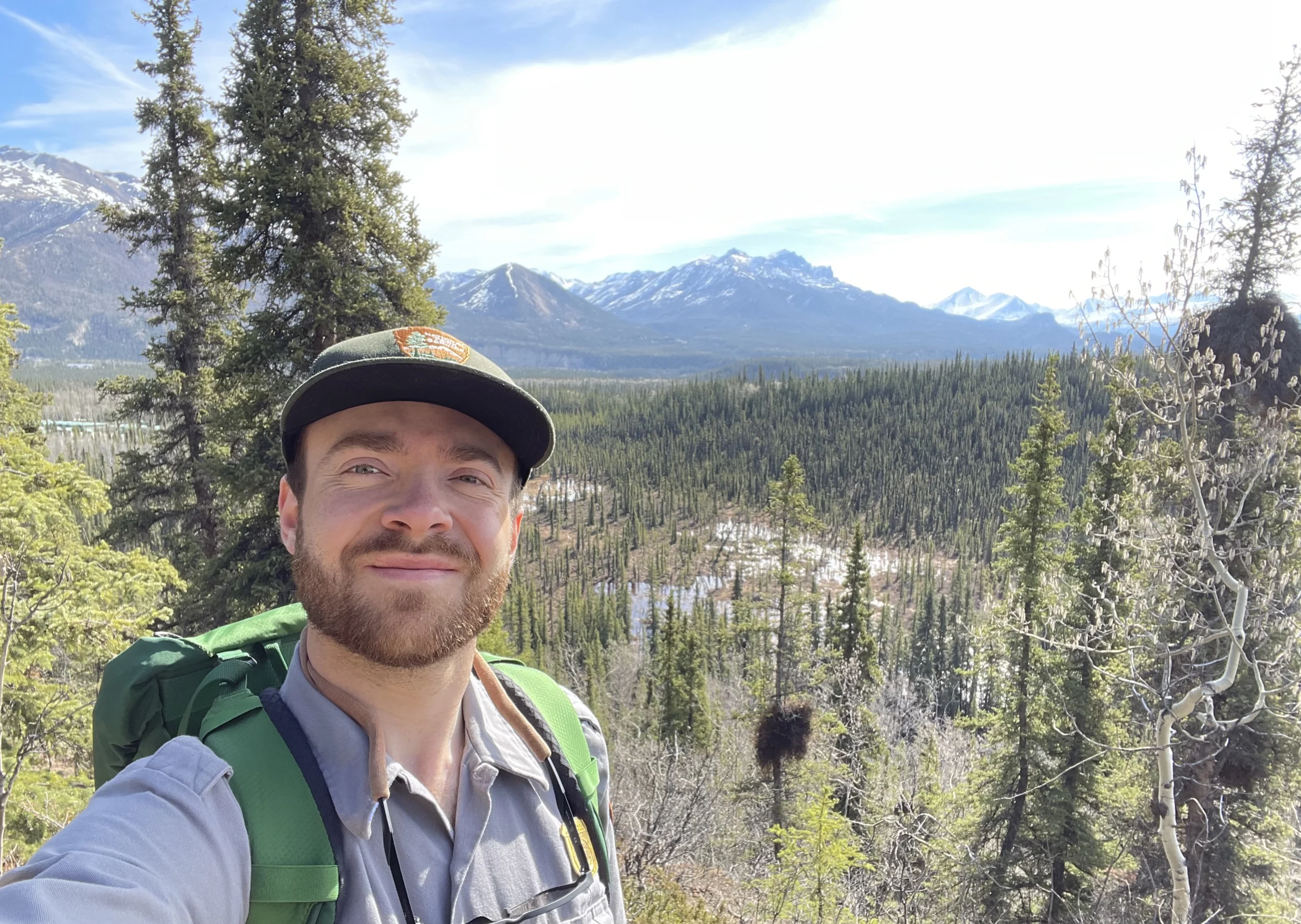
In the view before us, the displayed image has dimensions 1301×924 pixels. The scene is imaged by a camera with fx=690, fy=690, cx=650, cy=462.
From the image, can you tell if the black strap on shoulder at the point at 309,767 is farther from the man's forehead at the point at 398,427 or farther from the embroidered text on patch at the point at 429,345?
the embroidered text on patch at the point at 429,345

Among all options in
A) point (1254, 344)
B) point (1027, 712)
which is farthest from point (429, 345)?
point (1027, 712)

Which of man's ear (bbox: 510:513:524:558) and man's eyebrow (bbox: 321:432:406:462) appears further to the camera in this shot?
man's ear (bbox: 510:513:524:558)

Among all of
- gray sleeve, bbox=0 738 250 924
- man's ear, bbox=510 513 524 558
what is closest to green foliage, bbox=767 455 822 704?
man's ear, bbox=510 513 524 558

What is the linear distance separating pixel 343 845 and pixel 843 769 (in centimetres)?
1836

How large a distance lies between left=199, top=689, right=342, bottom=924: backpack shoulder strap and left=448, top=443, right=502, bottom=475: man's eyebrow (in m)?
0.81

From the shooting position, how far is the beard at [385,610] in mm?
1840

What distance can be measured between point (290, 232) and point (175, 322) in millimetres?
5630

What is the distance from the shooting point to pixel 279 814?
1459mm

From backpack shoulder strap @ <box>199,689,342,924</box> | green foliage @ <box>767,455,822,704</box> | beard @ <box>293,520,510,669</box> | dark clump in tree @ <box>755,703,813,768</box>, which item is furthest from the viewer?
dark clump in tree @ <box>755,703,813,768</box>

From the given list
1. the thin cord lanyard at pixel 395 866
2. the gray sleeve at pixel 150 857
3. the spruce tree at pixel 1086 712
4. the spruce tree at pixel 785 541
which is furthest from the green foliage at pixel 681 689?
the gray sleeve at pixel 150 857

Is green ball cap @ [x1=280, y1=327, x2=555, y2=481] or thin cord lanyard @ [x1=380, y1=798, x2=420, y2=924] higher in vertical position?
green ball cap @ [x1=280, y1=327, x2=555, y2=481]

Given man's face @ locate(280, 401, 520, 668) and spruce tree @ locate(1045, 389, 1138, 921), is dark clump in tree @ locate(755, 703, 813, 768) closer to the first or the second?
spruce tree @ locate(1045, 389, 1138, 921)

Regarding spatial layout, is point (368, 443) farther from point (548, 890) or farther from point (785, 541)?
point (785, 541)

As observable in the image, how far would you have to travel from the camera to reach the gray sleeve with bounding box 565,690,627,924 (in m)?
2.11
